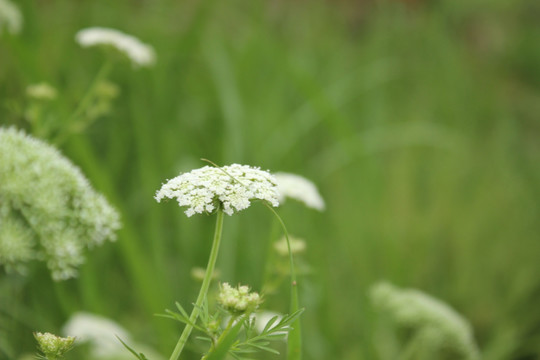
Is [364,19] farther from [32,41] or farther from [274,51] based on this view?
[32,41]

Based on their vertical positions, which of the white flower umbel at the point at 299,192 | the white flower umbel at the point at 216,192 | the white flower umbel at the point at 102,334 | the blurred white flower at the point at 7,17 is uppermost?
the blurred white flower at the point at 7,17

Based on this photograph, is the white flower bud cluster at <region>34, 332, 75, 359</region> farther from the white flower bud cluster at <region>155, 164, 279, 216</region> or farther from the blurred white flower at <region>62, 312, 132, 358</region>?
the blurred white flower at <region>62, 312, 132, 358</region>

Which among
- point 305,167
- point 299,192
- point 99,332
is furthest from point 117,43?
point 305,167

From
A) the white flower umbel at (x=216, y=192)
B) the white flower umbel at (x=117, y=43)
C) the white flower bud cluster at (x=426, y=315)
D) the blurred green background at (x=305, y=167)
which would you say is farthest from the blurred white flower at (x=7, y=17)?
the white flower bud cluster at (x=426, y=315)

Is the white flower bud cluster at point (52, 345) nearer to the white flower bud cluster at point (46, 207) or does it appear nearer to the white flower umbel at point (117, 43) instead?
the white flower bud cluster at point (46, 207)

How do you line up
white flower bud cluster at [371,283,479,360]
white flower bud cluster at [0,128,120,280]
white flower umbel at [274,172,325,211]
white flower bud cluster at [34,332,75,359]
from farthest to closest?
white flower bud cluster at [371,283,479,360], white flower umbel at [274,172,325,211], white flower bud cluster at [0,128,120,280], white flower bud cluster at [34,332,75,359]

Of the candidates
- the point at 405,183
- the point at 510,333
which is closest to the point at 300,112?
the point at 405,183

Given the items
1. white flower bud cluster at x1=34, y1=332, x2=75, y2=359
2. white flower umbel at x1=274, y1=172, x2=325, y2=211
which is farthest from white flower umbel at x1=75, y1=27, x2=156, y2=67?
white flower bud cluster at x1=34, y1=332, x2=75, y2=359
